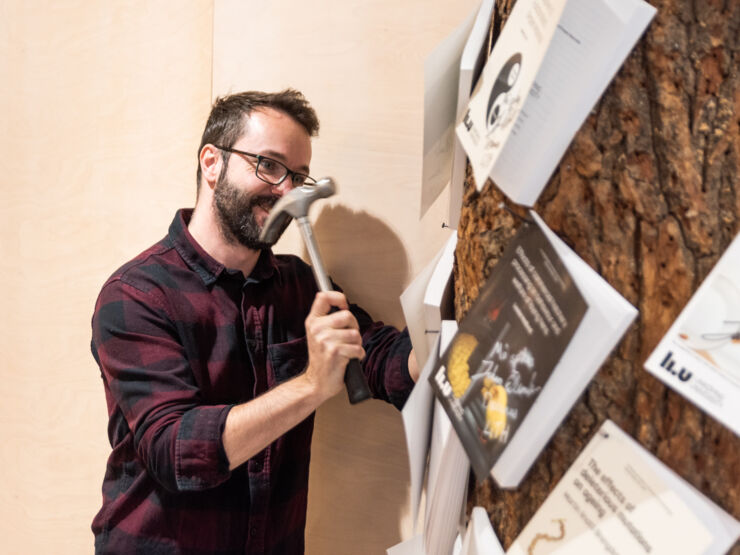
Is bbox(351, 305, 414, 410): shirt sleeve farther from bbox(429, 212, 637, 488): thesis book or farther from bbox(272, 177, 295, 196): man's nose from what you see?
bbox(429, 212, 637, 488): thesis book

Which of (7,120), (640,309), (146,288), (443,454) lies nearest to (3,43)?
(7,120)

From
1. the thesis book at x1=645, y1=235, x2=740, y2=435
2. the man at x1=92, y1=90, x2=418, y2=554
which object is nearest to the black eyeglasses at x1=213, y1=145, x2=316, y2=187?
the man at x1=92, y1=90, x2=418, y2=554

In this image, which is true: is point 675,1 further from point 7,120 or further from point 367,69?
point 7,120

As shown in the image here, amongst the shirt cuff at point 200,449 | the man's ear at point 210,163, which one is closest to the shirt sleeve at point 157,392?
the shirt cuff at point 200,449

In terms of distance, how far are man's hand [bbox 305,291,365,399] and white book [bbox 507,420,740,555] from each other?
476mm

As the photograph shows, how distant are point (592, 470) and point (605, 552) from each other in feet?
0.22

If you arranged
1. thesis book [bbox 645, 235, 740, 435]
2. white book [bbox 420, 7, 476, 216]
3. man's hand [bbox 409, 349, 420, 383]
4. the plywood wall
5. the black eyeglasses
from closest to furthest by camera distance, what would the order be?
thesis book [bbox 645, 235, 740, 435] → white book [bbox 420, 7, 476, 216] → man's hand [bbox 409, 349, 420, 383] → the black eyeglasses → the plywood wall

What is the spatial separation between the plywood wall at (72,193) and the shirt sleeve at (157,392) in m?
0.45

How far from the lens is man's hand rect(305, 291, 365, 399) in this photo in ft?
3.27

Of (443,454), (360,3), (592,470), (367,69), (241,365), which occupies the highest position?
(360,3)

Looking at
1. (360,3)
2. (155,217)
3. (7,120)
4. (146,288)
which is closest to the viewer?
(146,288)

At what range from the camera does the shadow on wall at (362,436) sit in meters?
1.31

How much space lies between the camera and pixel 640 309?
1.72 feet

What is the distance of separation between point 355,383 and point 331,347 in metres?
0.08
